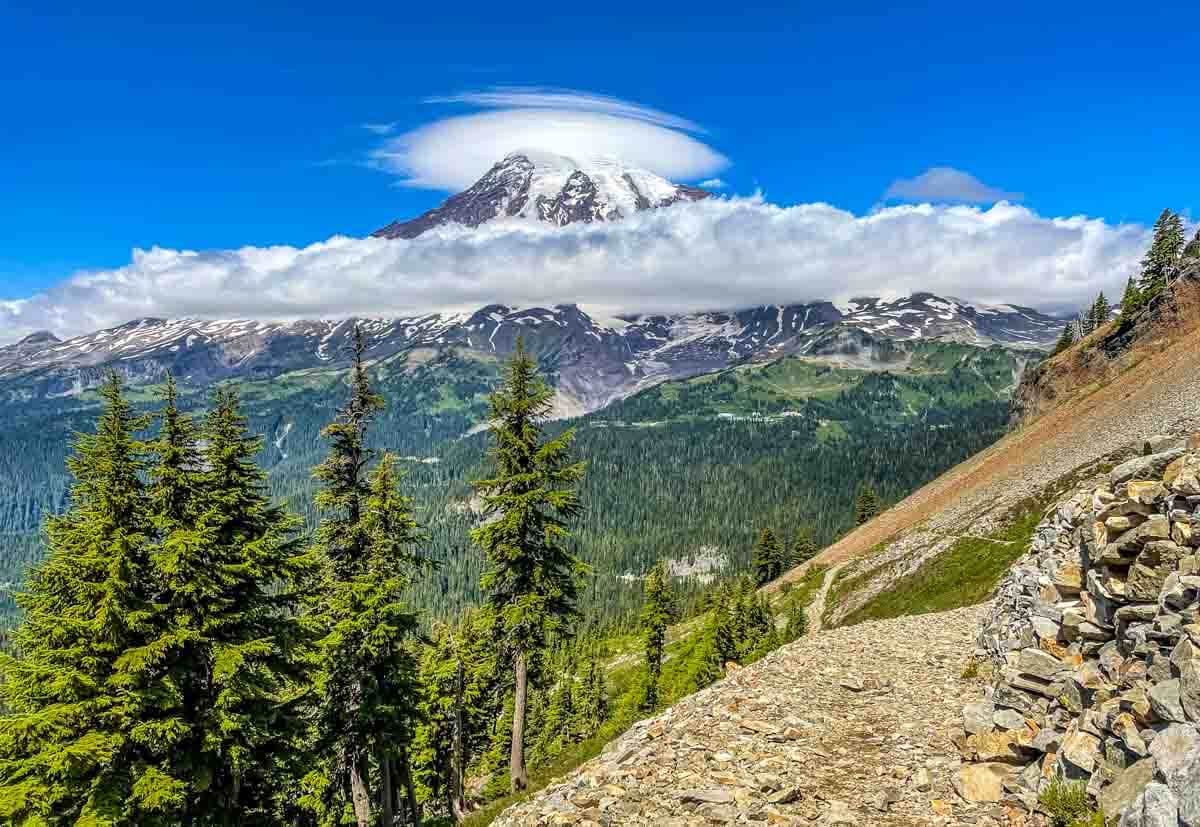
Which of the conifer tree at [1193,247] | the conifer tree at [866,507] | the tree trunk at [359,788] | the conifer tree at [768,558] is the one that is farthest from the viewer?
the conifer tree at [866,507]

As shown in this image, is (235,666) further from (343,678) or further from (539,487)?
(539,487)

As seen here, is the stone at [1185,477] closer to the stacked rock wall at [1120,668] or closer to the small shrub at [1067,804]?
the stacked rock wall at [1120,668]

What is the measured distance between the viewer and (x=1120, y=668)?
31.3 feet

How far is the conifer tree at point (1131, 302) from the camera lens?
8456cm

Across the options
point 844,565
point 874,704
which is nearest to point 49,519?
point 874,704

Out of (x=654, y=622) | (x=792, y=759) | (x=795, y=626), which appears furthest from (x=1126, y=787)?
(x=795, y=626)

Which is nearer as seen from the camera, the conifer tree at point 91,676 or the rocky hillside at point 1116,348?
the conifer tree at point 91,676

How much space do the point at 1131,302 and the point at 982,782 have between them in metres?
104

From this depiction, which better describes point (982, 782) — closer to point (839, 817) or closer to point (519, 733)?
point (839, 817)

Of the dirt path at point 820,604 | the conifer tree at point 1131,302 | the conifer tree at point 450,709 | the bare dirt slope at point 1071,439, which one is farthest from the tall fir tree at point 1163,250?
the conifer tree at point 450,709

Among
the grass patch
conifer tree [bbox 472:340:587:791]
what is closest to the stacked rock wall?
conifer tree [bbox 472:340:587:791]

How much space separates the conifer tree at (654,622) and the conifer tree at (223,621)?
3624 centimetres

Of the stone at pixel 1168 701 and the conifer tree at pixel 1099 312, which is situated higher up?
the conifer tree at pixel 1099 312

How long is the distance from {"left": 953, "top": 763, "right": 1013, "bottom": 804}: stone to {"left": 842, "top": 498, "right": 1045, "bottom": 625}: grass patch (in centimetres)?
2857
